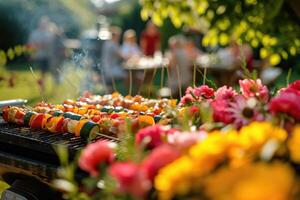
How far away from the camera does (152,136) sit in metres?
1.74

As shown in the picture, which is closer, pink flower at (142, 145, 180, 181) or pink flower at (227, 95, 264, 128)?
pink flower at (142, 145, 180, 181)

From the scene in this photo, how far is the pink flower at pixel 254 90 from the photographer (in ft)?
6.95

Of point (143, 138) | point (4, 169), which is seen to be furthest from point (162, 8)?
point (143, 138)

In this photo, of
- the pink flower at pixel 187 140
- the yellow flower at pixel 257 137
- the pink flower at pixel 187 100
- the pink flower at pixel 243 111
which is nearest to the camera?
the yellow flower at pixel 257 137

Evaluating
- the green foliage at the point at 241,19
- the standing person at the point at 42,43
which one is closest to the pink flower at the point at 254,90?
the green foliage at the point at 241,19

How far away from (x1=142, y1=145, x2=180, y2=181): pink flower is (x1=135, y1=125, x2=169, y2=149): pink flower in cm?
23

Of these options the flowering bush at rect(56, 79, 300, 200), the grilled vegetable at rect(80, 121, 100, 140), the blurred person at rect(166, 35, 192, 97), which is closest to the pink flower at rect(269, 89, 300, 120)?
the flowering bush at rect(56, 79, 300, 200)

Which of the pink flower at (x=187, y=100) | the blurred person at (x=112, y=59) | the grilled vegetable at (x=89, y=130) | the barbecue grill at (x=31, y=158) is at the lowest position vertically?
the blurred person at (x=112, y=59)

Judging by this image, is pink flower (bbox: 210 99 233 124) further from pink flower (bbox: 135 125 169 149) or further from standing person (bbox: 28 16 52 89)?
standing person (bbox: 28 16 52 89)

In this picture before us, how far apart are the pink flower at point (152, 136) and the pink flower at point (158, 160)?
9.2 inches

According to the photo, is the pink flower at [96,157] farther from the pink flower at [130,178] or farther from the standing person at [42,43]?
the standing person at [42,43]

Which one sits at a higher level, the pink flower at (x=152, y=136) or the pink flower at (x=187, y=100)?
the pink flower at (x=152, y=136)

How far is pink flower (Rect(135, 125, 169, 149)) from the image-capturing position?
5.64ft

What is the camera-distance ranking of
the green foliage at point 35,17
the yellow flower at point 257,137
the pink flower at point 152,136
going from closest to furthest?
the yellow flower at point 257,137 → the pink flower at point 152,136 → the green foliage at point 35,17
